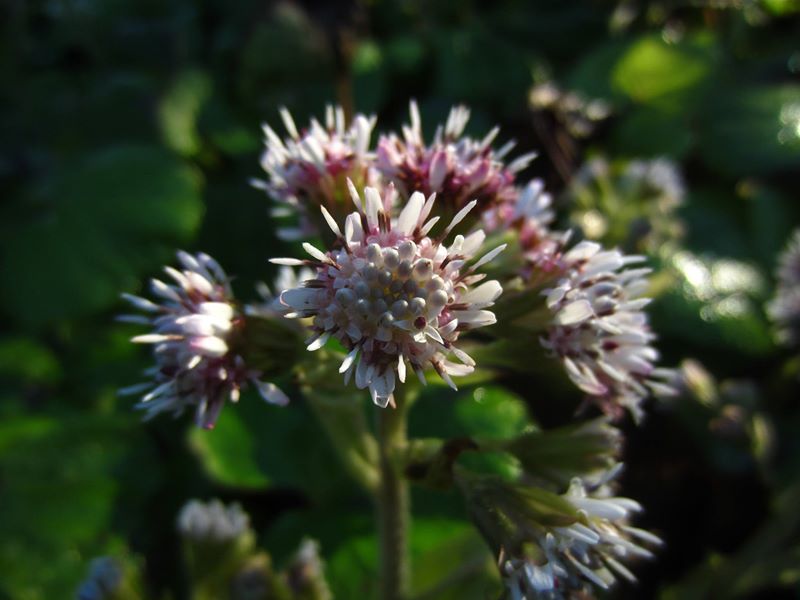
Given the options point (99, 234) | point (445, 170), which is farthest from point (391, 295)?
point (99, 234)

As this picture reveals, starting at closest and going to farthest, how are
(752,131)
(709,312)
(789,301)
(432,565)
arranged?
1. (432,565)
2. (789,301)
3. (709,312)
4. (752,131)

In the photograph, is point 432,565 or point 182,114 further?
point 182,114

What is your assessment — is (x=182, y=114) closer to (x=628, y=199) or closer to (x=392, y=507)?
(x=628, y=199)

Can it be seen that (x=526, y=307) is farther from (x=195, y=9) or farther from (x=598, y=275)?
(x=195, y=9)

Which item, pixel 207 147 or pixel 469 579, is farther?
pixel 207 147

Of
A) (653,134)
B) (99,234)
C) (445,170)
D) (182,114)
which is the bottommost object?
(445,170)

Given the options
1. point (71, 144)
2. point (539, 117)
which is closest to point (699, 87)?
point (539, 117)
